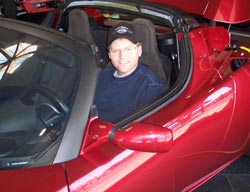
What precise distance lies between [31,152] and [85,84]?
0.33 meters

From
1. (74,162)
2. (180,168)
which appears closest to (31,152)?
(74,162)

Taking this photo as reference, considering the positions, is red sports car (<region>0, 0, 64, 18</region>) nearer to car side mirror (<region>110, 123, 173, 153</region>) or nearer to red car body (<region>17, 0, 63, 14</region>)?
red car body (<region>17, 0, 63, 14</region>)

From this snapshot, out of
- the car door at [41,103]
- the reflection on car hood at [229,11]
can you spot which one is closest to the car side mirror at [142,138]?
the car door at [41,103]

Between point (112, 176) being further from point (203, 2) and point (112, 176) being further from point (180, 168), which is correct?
point (203, 2)

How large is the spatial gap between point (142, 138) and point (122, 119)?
247 mm

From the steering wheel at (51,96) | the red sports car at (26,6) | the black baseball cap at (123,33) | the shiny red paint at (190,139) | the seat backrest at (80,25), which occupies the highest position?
the black baseball cap at (123,33)

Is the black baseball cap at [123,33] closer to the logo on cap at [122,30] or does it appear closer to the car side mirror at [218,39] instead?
the logo on cap at [122,30]

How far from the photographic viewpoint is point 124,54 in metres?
2.16

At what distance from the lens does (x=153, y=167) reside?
172 cm

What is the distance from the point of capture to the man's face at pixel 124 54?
2.14 metres

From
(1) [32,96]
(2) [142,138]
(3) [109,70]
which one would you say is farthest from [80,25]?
(2) [142,138]

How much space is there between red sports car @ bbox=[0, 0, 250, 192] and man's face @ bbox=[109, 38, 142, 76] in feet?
0.66

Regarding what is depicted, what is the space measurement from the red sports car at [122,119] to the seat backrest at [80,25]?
32cm

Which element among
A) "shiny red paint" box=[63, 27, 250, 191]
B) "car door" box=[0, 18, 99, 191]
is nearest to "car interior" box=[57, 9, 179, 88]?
"shiny red paint" box=[63, 27, 250, 191]
